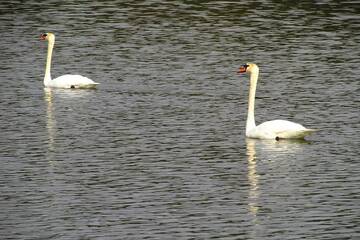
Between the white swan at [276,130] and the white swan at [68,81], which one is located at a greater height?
the white swan at [276,130]

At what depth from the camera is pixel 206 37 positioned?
46.7 m

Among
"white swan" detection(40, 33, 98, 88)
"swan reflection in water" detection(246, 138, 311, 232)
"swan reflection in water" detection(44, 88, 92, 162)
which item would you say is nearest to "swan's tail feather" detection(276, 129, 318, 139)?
"swan reflection in water" detection(246, 138, 311, 232)

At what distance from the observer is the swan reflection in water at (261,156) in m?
22.7

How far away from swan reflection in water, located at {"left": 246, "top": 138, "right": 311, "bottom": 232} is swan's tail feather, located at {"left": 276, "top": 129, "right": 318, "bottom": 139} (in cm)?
11

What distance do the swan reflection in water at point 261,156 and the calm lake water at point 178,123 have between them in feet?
0.14

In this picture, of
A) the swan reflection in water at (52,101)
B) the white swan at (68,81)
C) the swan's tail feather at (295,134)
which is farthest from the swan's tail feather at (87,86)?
the swan's tail feather at (295,134)

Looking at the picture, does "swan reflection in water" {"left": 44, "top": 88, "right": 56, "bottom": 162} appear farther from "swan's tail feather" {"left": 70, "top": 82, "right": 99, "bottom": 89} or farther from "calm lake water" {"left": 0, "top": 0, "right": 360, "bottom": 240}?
"swan's tail feather" {"left": 70, "top": 82, "right": 99, "bottom": 89}

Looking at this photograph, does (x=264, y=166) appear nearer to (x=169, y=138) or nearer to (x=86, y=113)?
(x=169, y=138)

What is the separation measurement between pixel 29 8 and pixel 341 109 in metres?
25.0

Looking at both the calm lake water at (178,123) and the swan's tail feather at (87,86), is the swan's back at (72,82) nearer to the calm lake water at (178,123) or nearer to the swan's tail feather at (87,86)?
the swan's tail feather at (87,86)

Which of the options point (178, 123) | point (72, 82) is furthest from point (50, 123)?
point (72, 82)

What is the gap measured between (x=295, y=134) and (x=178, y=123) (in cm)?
351

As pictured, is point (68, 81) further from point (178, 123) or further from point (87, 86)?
point (178, 123)

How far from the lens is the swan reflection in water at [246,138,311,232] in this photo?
2267cm
